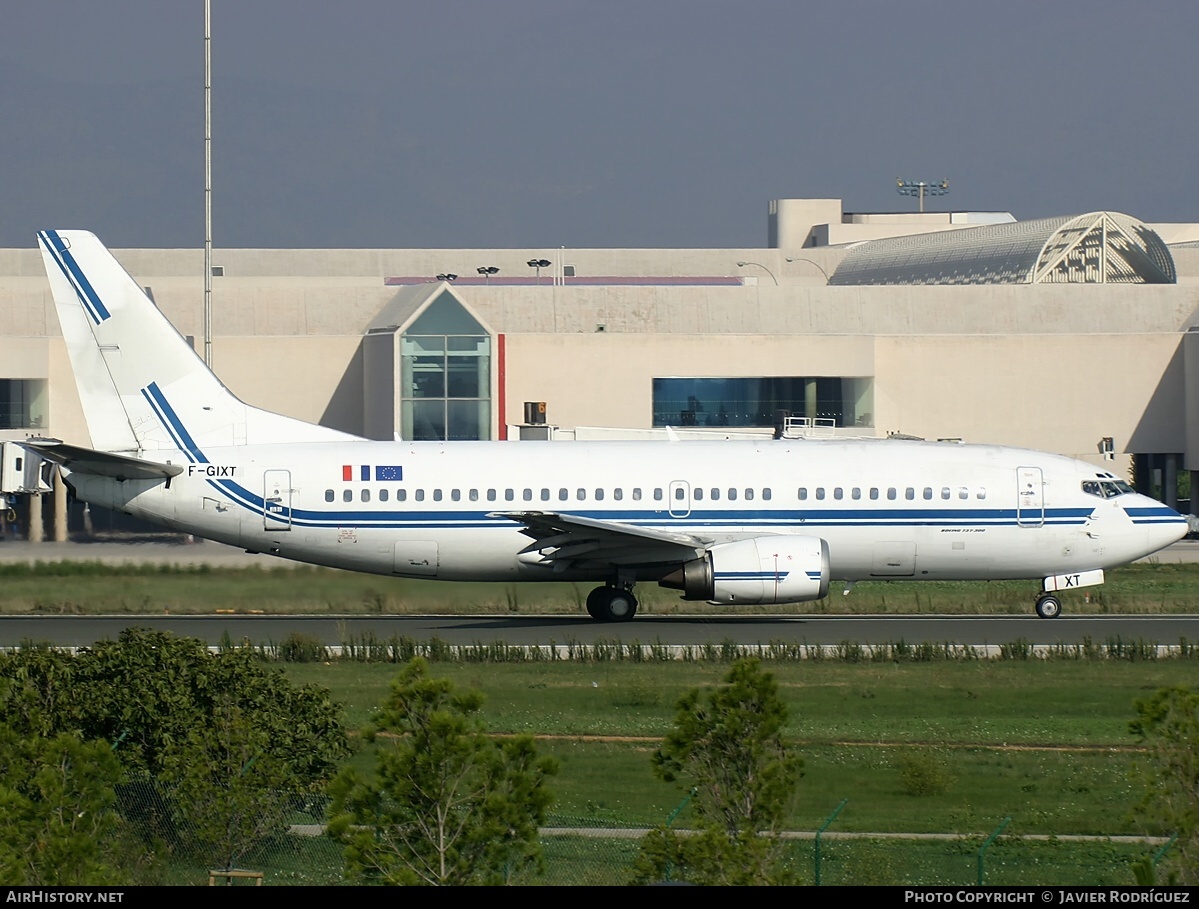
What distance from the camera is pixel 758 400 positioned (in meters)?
74.1

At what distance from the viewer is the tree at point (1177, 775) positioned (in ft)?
41.3

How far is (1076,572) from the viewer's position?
1407 inches

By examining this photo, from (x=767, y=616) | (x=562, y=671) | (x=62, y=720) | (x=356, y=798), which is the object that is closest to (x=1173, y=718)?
(x=356, y=798)

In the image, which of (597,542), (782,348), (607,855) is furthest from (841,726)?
(782,348)

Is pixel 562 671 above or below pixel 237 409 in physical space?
below

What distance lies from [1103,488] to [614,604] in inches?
449

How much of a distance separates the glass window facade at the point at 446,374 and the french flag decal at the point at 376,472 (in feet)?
110

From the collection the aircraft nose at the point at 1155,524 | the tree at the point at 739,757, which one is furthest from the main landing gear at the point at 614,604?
the tree at the point at 739,757

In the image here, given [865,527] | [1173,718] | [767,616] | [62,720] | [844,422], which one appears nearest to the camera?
[1173,718]

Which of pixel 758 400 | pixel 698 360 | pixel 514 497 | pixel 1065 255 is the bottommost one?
pixel 514 497

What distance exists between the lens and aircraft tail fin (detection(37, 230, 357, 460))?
3500 cm

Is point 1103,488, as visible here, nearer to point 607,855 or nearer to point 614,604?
point 614,604

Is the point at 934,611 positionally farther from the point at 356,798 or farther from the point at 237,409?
the point at 356,798

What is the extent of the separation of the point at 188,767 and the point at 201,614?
2266 cm
